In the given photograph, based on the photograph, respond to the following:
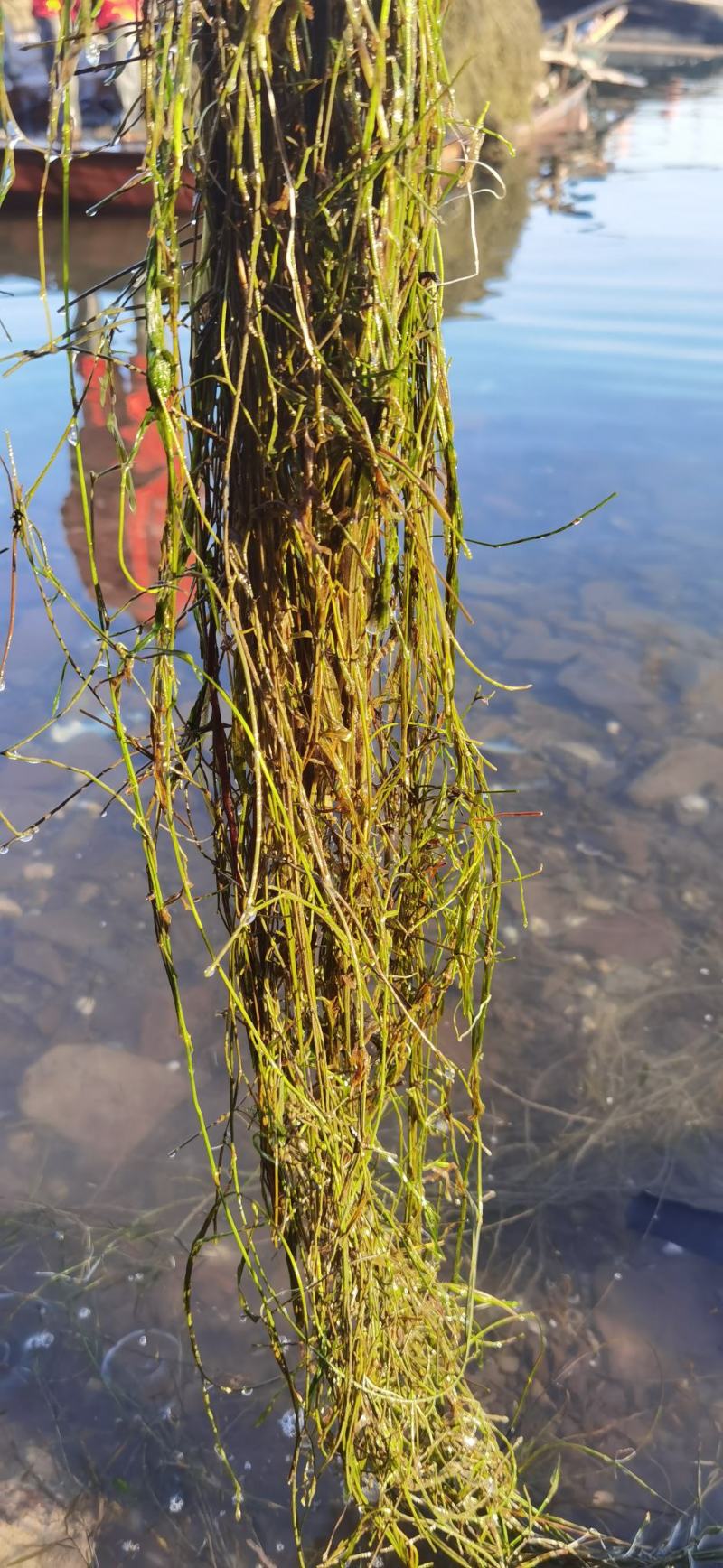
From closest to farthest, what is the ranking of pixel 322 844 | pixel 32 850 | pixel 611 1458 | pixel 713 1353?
pixel 322 844 < pixel 611 1458 < pixel 713 1353 < pixel 32 850

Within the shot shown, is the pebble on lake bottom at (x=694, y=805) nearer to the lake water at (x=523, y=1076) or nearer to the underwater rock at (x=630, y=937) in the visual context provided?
the lake water at (x=523, y=1076)

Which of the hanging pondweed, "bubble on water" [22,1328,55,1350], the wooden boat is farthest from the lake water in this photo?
the wooden boat

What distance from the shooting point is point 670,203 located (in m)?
14.0

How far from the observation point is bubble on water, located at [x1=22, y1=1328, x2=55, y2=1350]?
258 cm

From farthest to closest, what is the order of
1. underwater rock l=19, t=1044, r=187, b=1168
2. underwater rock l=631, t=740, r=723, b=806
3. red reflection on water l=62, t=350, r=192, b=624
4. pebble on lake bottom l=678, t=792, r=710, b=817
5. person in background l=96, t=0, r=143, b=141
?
red reflection on water l=62, t=350, r=192, b=624 < underwater rock l=631, t=740, r=723, b=806 < pebble on lake bottom l=678, t=792, r=710, b=817 < underwater rock l=19, t=1044, r=187, b=1168 < person in background l=96, t=0, r=143, b=141

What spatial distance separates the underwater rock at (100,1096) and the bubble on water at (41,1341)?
0.51m

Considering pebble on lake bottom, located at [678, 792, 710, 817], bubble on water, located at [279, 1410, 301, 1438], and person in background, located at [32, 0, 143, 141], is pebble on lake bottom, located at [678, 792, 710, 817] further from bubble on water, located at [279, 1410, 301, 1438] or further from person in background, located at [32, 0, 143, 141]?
person in background, located at [32, 0, 143, 141]

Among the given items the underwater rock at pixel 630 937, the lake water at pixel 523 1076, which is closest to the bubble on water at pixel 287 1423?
the lake water at pixel 523 1076

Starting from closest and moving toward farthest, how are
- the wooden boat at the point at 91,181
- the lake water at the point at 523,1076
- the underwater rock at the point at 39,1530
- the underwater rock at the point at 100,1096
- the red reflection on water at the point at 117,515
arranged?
the underwater rock at the point at 39,1530, the lake water at the point at 523,1076, the underwater rock at the point at 100,1096, the red reflection on water at the point at 117,515, the wooden boat at the point at 91,181

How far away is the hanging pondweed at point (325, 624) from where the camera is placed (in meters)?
1.29

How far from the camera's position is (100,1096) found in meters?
3.27

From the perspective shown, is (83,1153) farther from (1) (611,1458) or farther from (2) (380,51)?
(2) (380,51)

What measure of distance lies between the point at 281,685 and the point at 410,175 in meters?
0.62

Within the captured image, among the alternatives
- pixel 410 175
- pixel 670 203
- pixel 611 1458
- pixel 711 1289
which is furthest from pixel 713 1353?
pixel 670 203
